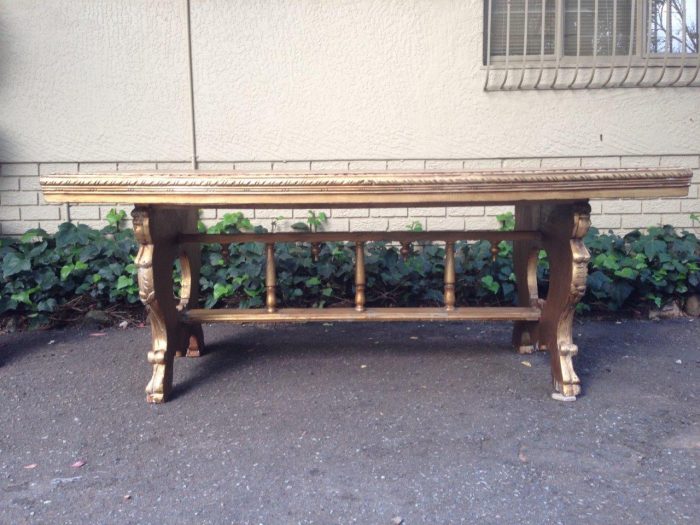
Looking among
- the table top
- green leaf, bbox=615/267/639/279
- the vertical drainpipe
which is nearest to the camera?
the table top

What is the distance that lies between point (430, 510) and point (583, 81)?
379 cm

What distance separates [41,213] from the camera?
4.95 meters

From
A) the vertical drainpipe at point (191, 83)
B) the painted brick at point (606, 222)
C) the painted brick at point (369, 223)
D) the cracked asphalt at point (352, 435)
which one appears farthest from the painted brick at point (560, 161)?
the vertical drainpipe at point (191, 83)

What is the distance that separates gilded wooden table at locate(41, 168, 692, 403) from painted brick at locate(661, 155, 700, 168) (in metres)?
1.93

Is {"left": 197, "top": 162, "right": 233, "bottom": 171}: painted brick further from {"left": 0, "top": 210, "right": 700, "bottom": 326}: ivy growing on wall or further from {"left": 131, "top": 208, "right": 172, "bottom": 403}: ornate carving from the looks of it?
{"left": 131, "top": 208, "right": 172, "bottom": 403}: ornate carving

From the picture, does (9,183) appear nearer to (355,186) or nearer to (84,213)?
(84,213)

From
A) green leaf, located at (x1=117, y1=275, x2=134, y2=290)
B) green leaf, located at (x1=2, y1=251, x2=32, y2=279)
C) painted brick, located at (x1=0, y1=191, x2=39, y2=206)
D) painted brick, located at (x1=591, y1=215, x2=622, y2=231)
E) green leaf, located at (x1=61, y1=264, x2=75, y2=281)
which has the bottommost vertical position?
green leaf, located at (x1=117, y1=275, x2=134, y2=290)

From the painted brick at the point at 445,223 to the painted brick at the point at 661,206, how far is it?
54.5 inches

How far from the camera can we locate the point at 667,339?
13.4 ft

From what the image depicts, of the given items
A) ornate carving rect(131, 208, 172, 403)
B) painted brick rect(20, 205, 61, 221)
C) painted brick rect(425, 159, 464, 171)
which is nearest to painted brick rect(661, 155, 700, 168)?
painted brick rect(425, 159, 464, 171)

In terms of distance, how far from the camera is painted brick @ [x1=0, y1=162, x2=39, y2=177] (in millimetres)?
4906

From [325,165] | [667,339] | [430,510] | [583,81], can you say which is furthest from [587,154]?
[430,510]

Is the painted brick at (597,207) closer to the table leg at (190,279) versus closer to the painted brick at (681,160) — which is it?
the painted brick at (681,160)

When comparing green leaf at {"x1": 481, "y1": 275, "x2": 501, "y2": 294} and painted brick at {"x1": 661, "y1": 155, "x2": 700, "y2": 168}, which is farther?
painted brick at {"x1": 661, "y1": 155, "x2": 700, "y2": 168}
